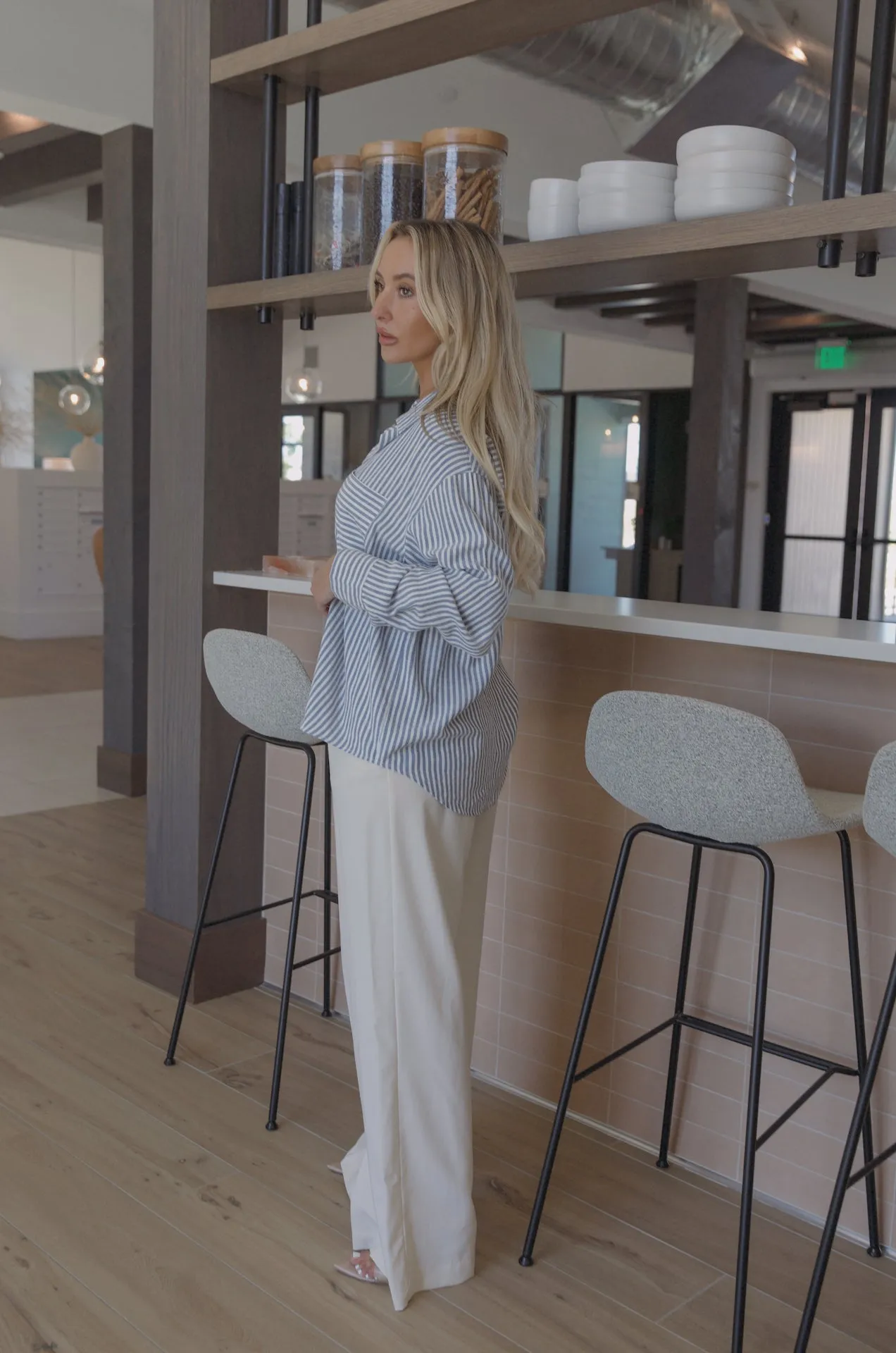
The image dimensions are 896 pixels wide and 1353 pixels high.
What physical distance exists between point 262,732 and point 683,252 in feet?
3.96

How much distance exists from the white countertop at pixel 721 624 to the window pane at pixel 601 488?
8.70 m

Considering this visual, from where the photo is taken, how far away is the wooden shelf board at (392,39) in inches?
88.8

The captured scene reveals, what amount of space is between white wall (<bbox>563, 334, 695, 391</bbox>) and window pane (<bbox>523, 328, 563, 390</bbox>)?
7cm

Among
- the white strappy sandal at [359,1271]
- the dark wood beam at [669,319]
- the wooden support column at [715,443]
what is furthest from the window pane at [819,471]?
the white strappy sandal at [359,1271]

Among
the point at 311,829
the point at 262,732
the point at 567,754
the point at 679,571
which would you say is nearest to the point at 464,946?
the point at 567,754

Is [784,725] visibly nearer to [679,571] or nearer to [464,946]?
[464,946]

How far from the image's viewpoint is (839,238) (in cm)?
189

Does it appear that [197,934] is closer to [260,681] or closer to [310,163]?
[260,681]

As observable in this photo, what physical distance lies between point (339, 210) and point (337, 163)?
0.09 meters

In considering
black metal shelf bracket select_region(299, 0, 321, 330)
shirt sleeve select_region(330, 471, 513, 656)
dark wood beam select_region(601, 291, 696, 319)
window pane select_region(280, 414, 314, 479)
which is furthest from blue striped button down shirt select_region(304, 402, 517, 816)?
window pane select_region(280, 414, 314, 479)

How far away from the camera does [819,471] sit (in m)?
10.1

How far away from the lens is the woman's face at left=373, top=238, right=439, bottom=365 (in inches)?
71.5

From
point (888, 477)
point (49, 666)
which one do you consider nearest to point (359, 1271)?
point (49, 666)

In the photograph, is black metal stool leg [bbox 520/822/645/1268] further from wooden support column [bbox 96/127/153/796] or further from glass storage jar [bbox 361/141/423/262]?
wooden support column [bbox 96/127/153/796]
